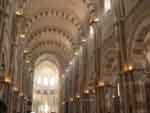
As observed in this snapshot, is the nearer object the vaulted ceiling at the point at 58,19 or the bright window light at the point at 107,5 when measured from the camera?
the bright window light at the point at 107,5

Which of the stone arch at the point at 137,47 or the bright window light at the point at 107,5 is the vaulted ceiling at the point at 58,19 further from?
the stone arch at the point at 137,47

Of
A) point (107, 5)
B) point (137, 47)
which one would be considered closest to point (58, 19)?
point (107, 5)

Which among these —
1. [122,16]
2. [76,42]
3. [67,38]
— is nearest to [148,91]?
[122,16]

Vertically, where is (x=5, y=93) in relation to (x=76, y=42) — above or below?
below

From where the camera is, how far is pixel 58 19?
39.8 m

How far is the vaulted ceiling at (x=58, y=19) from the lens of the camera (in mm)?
31975

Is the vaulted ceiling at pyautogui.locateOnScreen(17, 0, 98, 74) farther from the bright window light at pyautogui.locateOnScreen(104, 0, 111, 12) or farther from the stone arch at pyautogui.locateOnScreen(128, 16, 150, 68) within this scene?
the stone arch at pyautogui.locateOnScreen(128, 16, 150, 68)

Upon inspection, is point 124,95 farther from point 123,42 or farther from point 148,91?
point 148,91

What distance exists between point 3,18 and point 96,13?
1273 cm

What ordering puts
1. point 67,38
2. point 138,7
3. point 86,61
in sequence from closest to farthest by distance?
point 138,7 < point 86,61 < point 67,38

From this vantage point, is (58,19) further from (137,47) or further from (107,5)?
(137,47)

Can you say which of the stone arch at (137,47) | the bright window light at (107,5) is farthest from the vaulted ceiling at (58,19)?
the stone arch at (137,47)

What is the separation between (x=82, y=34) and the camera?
33406 mm

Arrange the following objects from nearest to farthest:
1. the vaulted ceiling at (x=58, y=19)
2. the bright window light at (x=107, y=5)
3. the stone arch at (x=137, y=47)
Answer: the stone arch at (x=137, y=47) → the bright window light at (x=107, y=5) → the vaulted ceiling at (x=58, y=19)
